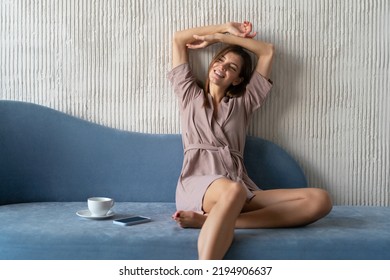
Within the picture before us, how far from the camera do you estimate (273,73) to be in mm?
2287

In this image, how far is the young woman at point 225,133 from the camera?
6.00ft

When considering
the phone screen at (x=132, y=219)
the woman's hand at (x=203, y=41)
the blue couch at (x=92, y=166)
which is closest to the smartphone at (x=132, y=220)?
the phone screen at (x=132, y=219)

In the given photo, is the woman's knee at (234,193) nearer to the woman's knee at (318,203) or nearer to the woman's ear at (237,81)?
the woman's knee at (318,203)

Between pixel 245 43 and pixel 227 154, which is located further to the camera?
pixel 245 43

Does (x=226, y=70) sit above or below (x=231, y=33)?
below

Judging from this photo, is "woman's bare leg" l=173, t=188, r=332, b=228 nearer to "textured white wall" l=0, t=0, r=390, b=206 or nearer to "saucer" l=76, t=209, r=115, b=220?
"saucer" l=76, t=209, r=115, b=220

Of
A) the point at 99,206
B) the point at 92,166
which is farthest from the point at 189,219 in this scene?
the point at 92,166

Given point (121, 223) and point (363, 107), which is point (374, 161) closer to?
Answer: point (363, 107)

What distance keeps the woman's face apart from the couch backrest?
1.10 feet

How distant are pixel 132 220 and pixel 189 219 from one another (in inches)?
9.4

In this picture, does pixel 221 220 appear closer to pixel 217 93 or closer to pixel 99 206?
pixel 99 206

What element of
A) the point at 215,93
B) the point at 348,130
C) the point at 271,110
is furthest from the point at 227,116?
the point at 348,130

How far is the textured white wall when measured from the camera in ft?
7.46

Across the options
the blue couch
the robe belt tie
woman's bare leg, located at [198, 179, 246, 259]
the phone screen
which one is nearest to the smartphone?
the phone screen
